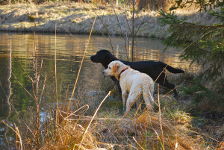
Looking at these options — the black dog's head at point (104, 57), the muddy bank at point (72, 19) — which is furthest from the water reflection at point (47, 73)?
the muddy bank at point (72, 19)

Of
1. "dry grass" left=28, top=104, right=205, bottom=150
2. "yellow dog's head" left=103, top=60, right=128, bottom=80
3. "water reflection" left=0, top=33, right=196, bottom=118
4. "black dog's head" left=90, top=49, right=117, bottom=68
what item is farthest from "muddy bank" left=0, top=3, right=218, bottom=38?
"dry grass" left=28, top=104, right=205, bottom=150

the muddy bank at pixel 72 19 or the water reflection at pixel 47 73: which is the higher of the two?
the muddy bank at pixel 72 19

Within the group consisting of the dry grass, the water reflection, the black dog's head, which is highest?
the black dog's head

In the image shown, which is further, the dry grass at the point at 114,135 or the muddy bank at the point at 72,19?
the muddy bank at the point at 72,19

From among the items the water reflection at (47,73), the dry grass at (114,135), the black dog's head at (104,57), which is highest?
the black dog's head at (104,57)

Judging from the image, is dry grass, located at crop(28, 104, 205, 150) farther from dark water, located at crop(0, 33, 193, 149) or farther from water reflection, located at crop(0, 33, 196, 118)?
water reflection, located at crop(0, 33, 196, 118)

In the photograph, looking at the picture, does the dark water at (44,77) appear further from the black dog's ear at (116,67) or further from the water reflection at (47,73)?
the black dog's ear at (116,67)

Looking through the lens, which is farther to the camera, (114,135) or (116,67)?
(116,67)

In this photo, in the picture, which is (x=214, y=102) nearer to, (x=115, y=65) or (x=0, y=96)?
(x=115, y=65)

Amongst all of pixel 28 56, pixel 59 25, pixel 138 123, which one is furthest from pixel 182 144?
pixel 59 25

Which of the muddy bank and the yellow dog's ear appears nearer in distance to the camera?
the yellow dog's ear

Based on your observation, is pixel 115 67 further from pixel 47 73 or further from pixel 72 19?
pixel 72 19

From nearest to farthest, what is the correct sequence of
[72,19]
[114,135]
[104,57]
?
1. [114,135]
2. [104,57]
3. [72,19]

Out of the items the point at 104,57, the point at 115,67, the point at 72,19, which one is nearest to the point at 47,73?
the point at 104,57
